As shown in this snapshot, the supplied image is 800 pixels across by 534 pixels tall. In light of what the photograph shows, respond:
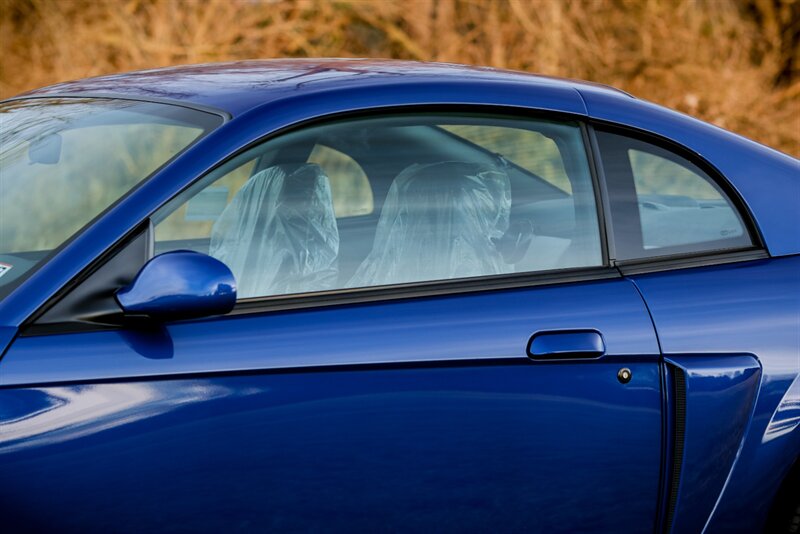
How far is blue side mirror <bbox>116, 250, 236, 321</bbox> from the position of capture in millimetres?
2309

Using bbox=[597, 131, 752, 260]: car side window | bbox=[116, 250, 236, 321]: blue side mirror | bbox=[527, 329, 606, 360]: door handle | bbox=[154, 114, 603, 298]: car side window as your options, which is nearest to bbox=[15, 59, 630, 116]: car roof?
bbox=[154, 114, 603, 298]: car side window

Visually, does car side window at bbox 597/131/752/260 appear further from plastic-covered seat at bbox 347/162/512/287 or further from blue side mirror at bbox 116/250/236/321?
blue side mirror at bbox 116/250/236/321

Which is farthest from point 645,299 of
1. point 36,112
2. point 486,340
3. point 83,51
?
point 83,51

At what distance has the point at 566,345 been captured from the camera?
266cm

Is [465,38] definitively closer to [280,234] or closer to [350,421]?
[280,234]

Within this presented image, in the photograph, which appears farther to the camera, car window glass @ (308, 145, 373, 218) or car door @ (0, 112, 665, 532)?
car window glass @ (308, 145, 373, 218)

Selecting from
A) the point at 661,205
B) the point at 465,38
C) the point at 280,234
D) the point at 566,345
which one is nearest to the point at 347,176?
the point at 280,234

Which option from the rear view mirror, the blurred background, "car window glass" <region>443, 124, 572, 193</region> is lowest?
"car window glass" <region>443, 124, 572, 193</region>

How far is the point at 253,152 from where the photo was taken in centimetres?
264

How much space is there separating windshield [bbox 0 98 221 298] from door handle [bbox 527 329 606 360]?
2.93ft

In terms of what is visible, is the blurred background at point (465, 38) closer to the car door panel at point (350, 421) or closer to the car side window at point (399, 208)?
the car side window at point (399, 208)

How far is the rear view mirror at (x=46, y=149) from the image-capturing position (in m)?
2.90

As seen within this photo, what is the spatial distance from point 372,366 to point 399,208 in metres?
0.53

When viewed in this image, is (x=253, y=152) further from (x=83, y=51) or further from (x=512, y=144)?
(x=83, y=51)
